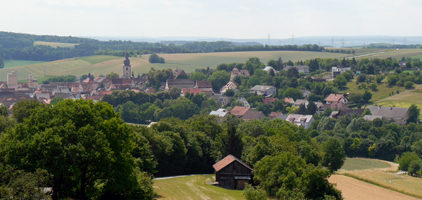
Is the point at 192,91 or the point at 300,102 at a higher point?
→ the point at 192,91

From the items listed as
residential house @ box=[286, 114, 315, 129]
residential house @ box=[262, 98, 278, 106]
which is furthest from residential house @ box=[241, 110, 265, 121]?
residential house @ box=[262, 98, 278, 106]

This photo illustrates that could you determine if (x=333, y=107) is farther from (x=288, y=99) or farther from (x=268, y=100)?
(x=268, y=100)

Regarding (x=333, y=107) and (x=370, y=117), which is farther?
(x=333, y=107)

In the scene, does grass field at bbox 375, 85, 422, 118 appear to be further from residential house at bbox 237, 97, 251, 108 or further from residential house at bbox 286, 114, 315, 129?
residential house at bbox 237, 97, 251, 108

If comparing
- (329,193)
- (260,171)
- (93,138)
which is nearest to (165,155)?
(260,171)

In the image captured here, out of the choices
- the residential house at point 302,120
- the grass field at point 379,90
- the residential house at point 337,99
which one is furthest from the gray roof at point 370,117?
the residential house at point 337,99

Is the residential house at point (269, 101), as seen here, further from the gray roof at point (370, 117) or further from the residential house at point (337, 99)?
the gray roof at point (370, 117)

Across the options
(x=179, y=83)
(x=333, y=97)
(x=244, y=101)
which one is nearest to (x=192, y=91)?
(x=179, y=83)
